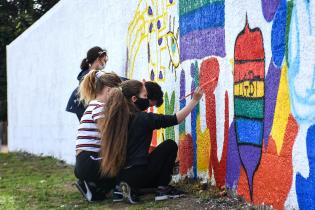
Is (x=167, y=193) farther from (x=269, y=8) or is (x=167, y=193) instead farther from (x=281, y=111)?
(x=269, y=8)

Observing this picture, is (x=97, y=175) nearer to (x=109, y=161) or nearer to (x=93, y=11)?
(x=109, y=161)

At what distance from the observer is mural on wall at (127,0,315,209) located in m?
3.72

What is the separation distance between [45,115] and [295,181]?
9095mm

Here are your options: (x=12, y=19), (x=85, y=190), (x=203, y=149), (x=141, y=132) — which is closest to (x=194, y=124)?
(x=203, y=149)

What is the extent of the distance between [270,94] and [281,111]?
0.20m

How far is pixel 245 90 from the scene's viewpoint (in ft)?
14.7

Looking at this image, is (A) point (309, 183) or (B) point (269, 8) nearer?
(A) point (309, 183)

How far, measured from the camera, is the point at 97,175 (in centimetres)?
535

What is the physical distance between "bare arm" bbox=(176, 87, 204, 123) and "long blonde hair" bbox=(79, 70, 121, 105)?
782mm

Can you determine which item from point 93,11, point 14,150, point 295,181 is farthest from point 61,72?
point 295,181

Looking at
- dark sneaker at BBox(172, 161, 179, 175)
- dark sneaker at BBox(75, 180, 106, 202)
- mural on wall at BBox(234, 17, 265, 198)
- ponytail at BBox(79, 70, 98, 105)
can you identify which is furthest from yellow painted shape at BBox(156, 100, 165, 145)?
mural on wall at BBox(234, 17, 265, 198)

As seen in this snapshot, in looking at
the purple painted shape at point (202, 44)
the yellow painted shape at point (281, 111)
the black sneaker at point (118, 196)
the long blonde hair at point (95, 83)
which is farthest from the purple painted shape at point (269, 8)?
the black sneaker at point (118, 196)

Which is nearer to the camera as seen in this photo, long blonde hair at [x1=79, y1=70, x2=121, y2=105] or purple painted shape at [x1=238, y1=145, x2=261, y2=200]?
purple painted shape at [x1=238, y1=145, x2=261, y2=200]

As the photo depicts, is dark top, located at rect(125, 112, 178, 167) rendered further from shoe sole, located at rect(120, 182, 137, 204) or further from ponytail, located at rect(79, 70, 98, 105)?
ponytail, located at rect(79, 70, 98, 105)
